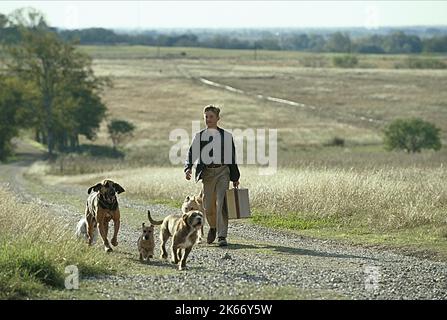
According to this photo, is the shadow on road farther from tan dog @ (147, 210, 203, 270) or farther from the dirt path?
tan dog @ (147, 210, 203, 270)

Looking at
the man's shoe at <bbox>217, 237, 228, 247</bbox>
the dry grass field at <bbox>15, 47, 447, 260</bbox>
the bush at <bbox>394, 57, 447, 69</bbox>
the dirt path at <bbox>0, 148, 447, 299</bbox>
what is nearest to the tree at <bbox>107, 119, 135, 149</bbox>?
the dry grass field at <bbox>15, 47, 447, 260</bbox>

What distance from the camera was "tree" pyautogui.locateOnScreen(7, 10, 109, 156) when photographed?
76188mm

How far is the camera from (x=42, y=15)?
275ft

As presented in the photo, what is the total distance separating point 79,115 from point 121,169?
32377mm

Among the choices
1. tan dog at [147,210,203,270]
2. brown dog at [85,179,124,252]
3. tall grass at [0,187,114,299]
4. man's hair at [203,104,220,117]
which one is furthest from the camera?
man's hair at [203,104,220,117]

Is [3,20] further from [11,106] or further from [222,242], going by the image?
[222,242]

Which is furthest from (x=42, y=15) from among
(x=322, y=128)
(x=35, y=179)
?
(x=35, y=179)

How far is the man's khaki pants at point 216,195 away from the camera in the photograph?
1716cm
